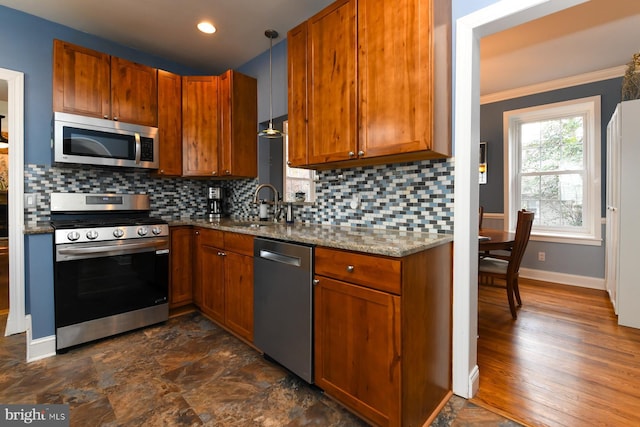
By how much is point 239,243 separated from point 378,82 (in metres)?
1.46

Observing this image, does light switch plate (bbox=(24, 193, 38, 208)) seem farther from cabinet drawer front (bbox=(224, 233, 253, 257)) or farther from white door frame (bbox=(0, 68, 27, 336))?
cabinet drawer front (bbox=(224, 233, 253, 257))

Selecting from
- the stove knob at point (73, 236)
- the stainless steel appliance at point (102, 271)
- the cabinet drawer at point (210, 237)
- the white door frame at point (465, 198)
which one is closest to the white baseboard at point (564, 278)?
the white door frame at point (465, 198)

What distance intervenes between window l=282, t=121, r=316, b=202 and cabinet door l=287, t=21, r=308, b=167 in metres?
0.55

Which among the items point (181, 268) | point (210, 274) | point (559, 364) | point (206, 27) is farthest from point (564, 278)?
point (206, 27)

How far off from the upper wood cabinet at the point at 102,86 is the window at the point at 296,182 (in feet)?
4.43

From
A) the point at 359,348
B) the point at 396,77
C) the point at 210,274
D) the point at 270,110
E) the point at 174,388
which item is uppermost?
→ the point at 270,110

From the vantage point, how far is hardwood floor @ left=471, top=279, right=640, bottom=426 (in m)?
1.55

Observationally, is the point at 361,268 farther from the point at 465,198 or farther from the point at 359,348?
the point at 465,198

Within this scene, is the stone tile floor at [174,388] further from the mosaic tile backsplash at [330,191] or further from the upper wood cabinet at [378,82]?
the upper wood cabinet at [378,82]

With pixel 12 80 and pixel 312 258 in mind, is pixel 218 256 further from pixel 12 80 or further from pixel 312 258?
pixel 12 80

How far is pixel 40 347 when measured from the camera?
83.2 inches

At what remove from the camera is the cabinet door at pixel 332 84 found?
5.98 ft

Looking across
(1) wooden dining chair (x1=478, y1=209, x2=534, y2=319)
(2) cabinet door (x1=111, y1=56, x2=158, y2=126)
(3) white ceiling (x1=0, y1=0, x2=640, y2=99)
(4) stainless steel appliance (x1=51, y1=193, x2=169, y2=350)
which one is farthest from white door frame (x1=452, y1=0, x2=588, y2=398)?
(2) cabinet door (x1=111, y1=56, x2=158, y2=126)

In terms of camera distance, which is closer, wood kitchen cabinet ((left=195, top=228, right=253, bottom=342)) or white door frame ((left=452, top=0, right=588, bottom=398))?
white door frame ((left=452, top=0, right=588, bottom=398))
